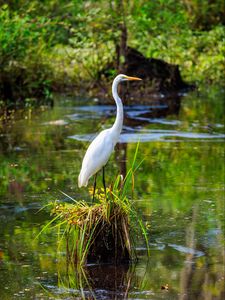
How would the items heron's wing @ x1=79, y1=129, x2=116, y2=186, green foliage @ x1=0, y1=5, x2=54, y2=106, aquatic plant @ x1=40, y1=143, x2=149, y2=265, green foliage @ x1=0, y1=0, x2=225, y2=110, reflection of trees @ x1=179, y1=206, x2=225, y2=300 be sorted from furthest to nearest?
green foliage @ x1=0, y1=0, x2=225, y2=110, green foliage @ x1=0, y1=5, x2=54, y2=106, heron's wing @ x1=79, y1=129, x2=116, y2=186, aquatic plant @ x1=40, y1=143, x2=149, y2=265, reflection of trees @ x1=179, y1=206, x2=225, y2=300

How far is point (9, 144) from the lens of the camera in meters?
15.2

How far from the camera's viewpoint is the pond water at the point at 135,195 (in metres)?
7.58

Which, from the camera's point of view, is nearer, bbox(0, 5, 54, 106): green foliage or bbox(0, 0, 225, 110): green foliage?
bbox(0, 5, 54, 106): green foliage

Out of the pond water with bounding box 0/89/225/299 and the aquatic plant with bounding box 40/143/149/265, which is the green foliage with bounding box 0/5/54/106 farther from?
the aquatic plant with bounding box 40/143/149/265

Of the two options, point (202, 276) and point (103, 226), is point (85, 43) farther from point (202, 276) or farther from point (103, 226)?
point (202, 276)

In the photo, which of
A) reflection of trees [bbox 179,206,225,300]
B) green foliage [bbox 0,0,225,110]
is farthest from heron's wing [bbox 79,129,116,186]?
green foliage [bbox 0,0,225,110]

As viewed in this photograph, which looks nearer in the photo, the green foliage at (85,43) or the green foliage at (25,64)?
the green foliage at (25,64)

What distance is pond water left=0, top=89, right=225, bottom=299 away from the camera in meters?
7.58

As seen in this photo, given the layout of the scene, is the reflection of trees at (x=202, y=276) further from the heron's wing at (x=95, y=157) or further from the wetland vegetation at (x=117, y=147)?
the heron's wing at (x=95, y=157)

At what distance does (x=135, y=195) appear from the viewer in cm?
1116

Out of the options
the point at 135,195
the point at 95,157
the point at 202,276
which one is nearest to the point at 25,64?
the point at 135,195

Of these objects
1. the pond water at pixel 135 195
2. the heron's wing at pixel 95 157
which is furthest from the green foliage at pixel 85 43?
the heron's wing at pixel 95 157

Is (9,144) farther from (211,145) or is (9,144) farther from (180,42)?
(180,42)

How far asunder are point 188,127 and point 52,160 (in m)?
4.34
